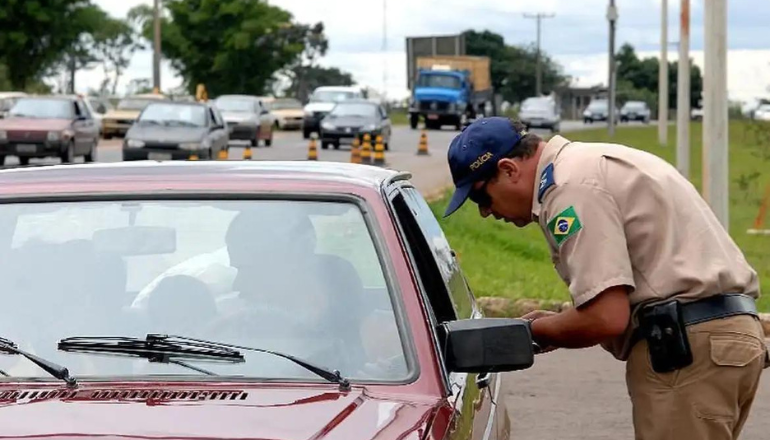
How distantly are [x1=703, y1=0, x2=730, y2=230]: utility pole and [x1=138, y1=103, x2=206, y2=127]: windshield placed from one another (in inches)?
646

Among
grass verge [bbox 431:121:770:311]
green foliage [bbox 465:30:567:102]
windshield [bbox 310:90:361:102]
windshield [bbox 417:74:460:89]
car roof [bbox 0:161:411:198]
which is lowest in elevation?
grass verge [bbox 431:121:770:311]

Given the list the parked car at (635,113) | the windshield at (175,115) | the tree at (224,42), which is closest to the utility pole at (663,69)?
the windshield at (175,115)

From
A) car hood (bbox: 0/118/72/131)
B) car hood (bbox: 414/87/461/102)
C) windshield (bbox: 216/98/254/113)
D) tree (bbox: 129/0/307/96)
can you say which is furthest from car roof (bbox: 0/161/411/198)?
tree (bbox: 129/0/307/96)

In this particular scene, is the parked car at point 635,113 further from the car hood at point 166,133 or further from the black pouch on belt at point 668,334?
the black pouch on belt at point 668,334

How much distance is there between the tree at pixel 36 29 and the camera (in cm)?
5919

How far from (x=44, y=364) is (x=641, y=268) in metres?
1.73

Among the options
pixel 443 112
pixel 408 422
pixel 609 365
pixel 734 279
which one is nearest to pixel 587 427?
pixel 609 365

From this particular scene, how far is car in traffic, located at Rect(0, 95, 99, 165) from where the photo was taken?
91.1 ft

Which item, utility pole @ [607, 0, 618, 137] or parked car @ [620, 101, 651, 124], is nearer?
utility pole @ [607, 0, 618, 137]

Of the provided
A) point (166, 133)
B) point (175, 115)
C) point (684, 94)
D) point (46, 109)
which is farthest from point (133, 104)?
point (684, 94)

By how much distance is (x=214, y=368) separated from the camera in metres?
3.52

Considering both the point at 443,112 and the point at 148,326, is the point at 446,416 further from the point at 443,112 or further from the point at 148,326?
the point at 443,112

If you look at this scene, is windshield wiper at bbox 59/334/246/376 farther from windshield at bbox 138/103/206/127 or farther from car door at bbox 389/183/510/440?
windshield at bbox 138/103/206/127

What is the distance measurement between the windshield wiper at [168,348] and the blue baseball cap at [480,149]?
0.95 meters
